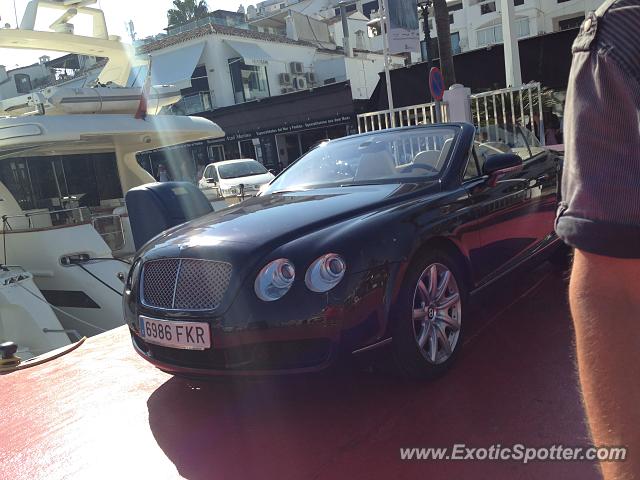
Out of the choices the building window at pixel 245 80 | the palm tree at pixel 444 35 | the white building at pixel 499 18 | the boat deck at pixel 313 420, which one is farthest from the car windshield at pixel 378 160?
the white building at pixel 499 18

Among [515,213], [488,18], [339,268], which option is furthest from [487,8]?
[339,268]

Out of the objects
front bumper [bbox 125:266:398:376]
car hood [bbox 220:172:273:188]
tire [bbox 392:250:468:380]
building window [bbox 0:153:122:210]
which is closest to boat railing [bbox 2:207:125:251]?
building window [bbox 0:153:122:210]

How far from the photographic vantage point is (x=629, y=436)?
83cm

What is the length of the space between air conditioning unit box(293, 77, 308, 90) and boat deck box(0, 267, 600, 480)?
2950cm

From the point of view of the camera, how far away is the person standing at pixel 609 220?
0.81 m

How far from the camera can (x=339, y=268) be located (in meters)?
2.54

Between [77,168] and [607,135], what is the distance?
31.2 feet

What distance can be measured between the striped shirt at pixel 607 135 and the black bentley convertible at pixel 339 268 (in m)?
1.69

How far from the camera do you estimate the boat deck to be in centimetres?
238

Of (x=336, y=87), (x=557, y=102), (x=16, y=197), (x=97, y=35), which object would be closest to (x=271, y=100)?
(x=336, y=87)

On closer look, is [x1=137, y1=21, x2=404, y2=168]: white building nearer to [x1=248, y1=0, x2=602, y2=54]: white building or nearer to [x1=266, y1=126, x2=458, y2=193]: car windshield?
[x1=248, y1=0, x2=602, y2=54]: white building

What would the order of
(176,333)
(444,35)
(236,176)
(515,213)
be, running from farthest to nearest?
(236,176)
(444,35)
(515,213)
(176,333)

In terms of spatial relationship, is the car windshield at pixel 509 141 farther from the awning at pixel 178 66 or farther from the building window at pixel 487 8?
the building window at pixel 487 8

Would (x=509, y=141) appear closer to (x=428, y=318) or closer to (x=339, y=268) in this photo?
(x=428, y=318)
